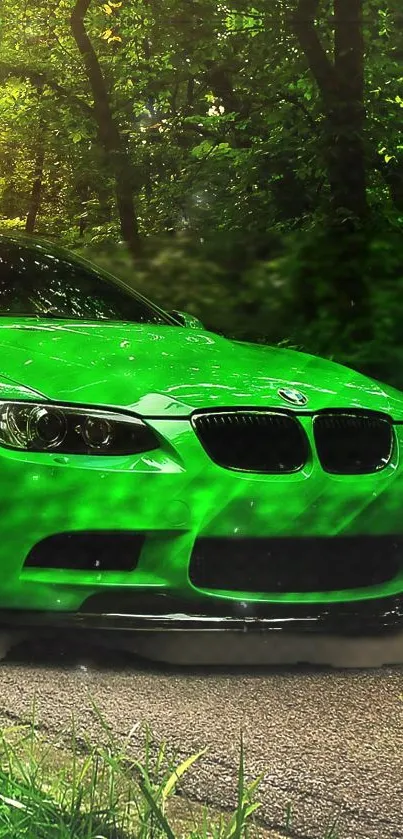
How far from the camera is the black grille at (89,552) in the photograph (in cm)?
240

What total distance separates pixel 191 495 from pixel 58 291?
167cm

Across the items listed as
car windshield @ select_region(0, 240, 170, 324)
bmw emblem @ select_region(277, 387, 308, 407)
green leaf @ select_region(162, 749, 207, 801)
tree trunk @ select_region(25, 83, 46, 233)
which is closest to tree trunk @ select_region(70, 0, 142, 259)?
tree trunk @ select_region(25, 83, 46, 233)

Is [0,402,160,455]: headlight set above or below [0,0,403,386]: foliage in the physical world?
below

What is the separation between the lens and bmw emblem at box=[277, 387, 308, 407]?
Answer: 2.70 metres

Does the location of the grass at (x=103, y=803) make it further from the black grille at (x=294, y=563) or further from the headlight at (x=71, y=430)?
the headlight at (x=71, y=430)

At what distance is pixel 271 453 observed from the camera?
2.59 m

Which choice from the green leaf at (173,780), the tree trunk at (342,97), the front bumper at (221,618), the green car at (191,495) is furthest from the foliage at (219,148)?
the green leaf at (173,780)

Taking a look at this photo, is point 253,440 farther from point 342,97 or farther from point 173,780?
point 342,97

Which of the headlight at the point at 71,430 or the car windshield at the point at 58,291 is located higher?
the car windshield at the point at 58,291

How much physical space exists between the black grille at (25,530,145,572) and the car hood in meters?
0.38

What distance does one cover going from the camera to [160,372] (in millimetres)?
2742

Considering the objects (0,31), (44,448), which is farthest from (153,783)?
(0,31)

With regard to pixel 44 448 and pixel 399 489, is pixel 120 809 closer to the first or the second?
pixel 44 448

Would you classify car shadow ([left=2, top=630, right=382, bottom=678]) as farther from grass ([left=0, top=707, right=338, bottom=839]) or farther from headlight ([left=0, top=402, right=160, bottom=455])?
grass ([left=0, top=707, right=338, bottom=839])
